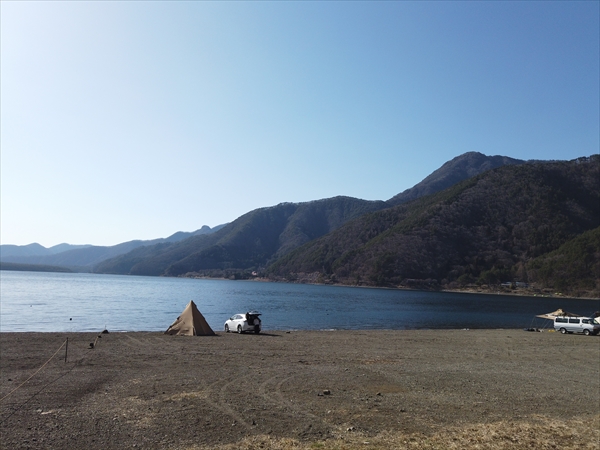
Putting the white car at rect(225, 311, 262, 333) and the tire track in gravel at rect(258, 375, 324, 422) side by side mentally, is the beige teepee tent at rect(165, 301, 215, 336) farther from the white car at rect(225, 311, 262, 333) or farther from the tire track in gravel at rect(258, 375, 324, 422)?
the tire track in gravel at rect(258, 375, 324, 422)

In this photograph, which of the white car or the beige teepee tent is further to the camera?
the white car

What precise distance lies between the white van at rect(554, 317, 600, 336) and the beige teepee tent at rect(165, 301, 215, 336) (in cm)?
3287

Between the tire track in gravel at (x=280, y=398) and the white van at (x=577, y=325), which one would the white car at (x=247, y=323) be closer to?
the tire track in gravel at (x=280, y=398)

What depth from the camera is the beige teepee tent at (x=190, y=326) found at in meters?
29.1

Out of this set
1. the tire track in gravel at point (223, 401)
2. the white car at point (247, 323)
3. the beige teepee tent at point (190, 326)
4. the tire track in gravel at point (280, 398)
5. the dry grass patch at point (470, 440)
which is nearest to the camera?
the dry grass patch at point (470, 440)

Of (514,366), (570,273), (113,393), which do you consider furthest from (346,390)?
(570,273)

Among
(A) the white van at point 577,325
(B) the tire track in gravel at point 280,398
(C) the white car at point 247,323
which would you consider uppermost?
(B) the tire track in gravel at point 280,398

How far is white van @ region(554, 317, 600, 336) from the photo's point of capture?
3909 cm

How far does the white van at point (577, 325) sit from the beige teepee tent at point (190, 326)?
108 ft

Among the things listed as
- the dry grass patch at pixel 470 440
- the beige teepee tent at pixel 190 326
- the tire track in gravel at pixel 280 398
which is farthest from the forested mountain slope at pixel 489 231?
the dry grass patch at pixel 470 440

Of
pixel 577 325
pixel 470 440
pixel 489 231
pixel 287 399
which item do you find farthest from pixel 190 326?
pixel 489 231

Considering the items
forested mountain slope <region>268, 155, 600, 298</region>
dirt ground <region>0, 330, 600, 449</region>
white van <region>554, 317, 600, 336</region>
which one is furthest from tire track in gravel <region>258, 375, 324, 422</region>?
forested mountain slope <region>268, 155, 600, 298</region>

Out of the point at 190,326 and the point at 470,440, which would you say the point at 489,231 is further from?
the point at 470,440

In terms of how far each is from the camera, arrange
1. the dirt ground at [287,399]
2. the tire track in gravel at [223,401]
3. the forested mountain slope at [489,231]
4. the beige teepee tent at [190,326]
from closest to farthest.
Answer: the dirt ground at [287,399] < the tire track in gravel at [223,401] < the beige teepee tent at [190,326] < the forested mountain slope at [489,231]
